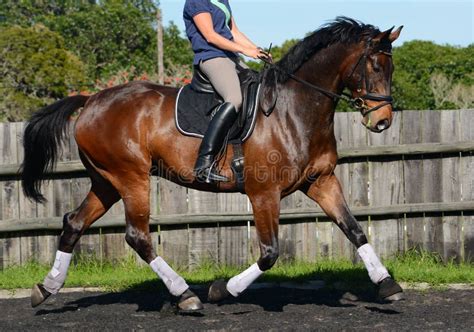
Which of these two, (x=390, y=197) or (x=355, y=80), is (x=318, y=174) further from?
(x=390, y=197)

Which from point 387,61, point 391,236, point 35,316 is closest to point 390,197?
point 391,236

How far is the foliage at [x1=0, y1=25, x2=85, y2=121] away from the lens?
23.0 m

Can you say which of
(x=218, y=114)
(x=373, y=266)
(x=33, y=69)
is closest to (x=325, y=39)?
(x=218, y=114)

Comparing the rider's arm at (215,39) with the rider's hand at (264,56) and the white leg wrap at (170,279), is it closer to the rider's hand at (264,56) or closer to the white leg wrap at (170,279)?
the rider's hand at (264,56)

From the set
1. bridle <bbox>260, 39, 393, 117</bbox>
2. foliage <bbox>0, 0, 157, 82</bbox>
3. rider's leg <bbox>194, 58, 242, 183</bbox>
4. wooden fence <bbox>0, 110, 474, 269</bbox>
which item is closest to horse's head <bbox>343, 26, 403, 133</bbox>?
bridle <bbox>260, 39, 393, 117</bbox>

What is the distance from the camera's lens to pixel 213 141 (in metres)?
7.27

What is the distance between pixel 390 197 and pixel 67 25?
26.3 m

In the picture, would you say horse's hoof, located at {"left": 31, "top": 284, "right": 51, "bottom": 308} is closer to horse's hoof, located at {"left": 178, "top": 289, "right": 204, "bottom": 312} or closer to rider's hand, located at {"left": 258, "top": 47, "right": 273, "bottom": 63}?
horse's hoof, located at {"left": 178, "top": 289, "right": 204, "bottom": 312}

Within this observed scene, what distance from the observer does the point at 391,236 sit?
31.7ft

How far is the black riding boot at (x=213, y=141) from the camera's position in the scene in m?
7.24

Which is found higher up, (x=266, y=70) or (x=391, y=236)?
(x=266, y=70)

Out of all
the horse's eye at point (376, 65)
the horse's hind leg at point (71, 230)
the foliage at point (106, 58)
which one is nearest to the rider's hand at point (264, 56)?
the horse's eye at point (376, 65)

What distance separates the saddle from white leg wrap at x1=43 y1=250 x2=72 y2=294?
1.73m

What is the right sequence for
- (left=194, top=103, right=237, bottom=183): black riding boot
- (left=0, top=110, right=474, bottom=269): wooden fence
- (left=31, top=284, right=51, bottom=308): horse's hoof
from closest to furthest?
1. (left=194, top=103, right=237, bottom=183): black riding boot
2. (left=31, top=284, right=51, bottom=308): horse's hoof
3. (left=0, top=110, right=474, bottom=269): wooden fence
